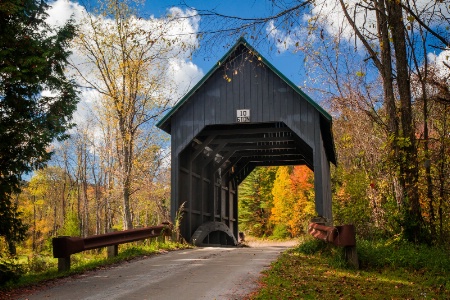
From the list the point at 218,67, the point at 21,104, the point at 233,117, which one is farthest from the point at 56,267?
the point at 218,67

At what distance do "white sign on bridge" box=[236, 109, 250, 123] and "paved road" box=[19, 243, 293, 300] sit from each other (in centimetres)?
641

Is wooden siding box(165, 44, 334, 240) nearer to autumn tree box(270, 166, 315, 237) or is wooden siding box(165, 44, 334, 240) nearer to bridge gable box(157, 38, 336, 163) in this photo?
bridge gable box(157, 38, 336, 163)

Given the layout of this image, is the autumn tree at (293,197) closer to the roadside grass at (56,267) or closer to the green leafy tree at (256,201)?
Result: the green leafy tree at (256,201)

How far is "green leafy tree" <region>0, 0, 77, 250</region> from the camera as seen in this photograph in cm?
883

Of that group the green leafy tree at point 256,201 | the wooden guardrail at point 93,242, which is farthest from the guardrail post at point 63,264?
the green leafy tree at point 256,201

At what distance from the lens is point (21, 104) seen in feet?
31.0

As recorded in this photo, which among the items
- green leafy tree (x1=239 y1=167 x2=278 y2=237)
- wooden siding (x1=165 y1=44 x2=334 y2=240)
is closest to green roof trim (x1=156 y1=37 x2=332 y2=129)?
wooden siding (x1=165 y1=44 x2=334 y2=240)

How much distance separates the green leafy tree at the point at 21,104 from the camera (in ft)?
29.0

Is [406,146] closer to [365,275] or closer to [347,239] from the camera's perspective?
[347,239]

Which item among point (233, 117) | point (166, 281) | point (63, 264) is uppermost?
point (233, 117)

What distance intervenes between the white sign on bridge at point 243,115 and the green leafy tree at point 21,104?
704 cm

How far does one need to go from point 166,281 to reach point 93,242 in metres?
3.25

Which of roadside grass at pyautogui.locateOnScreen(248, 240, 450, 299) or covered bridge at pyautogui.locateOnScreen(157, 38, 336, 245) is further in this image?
covered bridge at pyautogui.locateOnScreen(157, 38, 336, 245)

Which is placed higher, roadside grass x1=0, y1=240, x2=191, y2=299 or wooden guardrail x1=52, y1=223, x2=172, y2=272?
wooden guardrail x1=52, y1=223, x2=172, y2=272
